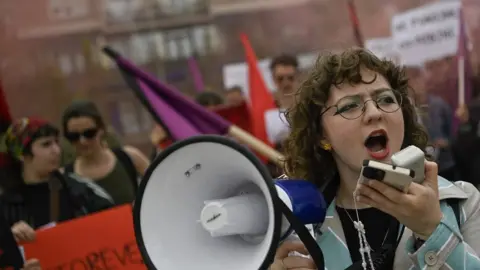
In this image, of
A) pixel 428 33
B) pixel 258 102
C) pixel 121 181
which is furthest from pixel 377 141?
pixel 428 33

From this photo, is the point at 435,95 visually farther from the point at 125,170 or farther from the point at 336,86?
the point at 336,86

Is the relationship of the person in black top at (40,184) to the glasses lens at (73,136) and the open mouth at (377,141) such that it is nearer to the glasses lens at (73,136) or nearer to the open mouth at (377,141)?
the glasses lens at (73,136)

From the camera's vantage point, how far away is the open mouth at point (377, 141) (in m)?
1.21

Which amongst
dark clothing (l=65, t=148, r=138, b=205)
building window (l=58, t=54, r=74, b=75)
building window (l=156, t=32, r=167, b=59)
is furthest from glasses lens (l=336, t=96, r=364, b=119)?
building window (l=156, t=32, r=167, b=59)

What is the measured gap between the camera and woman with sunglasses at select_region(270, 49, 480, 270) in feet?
3.56

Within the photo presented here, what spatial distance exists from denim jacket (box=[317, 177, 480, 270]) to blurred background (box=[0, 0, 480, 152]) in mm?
5464

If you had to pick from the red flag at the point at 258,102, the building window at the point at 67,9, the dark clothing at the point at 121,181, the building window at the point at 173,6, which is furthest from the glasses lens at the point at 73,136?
the building window at the point at 173,6

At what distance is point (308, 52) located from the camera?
778 centimetres

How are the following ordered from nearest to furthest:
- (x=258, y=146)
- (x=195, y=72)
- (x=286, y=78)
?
(x=258, y=146) → (x=286, y=78) → (x=195, y=72)

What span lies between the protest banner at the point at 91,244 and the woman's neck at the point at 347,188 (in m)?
1.21

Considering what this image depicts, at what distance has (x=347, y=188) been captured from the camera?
1.35 metres

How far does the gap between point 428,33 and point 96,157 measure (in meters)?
2.64

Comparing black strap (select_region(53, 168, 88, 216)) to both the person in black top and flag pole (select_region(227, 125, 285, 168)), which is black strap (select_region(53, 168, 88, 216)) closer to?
the person in black top

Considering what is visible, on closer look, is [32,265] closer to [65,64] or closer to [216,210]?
[216,210]
